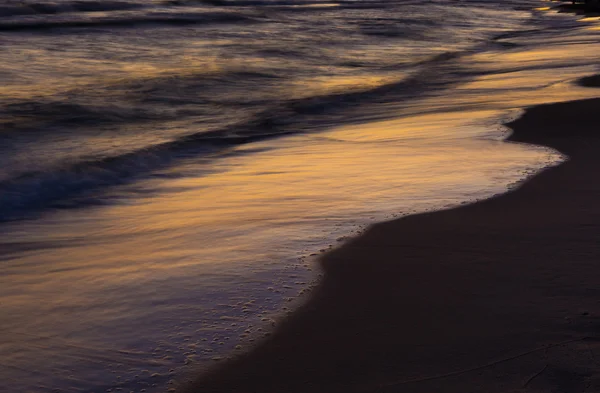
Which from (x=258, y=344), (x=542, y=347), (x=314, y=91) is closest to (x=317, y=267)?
(x=258, y=344)

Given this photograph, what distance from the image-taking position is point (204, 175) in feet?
22.5

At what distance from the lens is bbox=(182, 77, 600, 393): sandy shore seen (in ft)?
9.68

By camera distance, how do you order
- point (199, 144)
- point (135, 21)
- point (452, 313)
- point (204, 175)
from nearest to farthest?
point (452, 313) → point (204, 175) → point (199, 144) → point (135, 21)

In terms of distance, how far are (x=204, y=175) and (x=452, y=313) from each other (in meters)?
3.69

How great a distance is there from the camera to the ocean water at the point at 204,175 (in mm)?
3484

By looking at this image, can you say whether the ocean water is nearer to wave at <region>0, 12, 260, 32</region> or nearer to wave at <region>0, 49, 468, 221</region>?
wave at <region>0, 49, 468, 221</region>

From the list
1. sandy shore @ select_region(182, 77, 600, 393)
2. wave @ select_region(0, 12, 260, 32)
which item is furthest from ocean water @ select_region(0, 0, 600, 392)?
wave @ select_region(0, 12, 260, 32)

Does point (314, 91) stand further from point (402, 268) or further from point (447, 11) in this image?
point (447, 11)

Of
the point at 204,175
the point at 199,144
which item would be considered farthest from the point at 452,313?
the point at 199,144

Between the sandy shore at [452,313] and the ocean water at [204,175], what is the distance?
177 mm

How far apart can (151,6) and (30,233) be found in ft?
94.3

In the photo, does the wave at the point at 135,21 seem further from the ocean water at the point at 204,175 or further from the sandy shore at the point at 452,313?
the sandy shore at the point at 452,313

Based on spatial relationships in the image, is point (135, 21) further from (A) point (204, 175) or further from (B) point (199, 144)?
(A) point (204, 175)

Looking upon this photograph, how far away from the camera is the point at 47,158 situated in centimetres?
784
